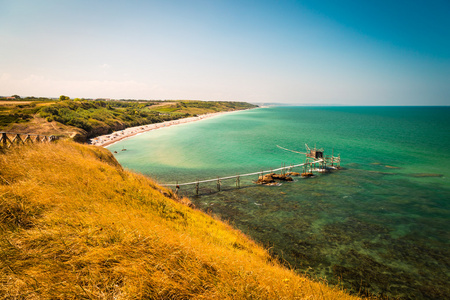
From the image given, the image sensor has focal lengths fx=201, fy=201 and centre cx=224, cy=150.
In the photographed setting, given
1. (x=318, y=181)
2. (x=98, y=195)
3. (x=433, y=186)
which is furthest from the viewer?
(x=318, y=181)

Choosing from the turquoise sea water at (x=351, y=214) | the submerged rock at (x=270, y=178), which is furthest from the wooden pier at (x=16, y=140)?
the submerged rock at (x=270, y=178)

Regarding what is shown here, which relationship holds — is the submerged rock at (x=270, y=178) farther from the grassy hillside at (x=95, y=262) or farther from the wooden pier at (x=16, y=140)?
the wooden pier at (x=16, y=140)

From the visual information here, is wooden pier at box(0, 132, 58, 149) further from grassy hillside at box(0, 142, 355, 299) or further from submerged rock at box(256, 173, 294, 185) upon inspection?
submerged rock at box(256, 173, 294, 185)

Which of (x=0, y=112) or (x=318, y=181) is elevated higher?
(x=0, y=112)

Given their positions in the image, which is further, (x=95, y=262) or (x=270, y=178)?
(x=270, y=178)

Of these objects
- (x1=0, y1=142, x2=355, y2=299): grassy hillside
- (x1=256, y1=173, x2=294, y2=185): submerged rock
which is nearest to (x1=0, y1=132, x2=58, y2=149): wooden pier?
(x1=0, y1=142, x2=355, y2=299): grassy hillside

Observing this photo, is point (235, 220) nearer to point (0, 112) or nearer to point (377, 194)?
point (377, 194)

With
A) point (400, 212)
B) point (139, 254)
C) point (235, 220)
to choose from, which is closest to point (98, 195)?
point (139, 254)

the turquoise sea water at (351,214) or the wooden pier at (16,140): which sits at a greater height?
the wooden pier at (16,140)

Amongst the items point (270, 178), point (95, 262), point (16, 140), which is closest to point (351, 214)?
point (270, 178)

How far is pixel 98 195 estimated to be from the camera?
10031mm

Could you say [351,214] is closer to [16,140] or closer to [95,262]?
[95,262]

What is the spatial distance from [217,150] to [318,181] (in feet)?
101

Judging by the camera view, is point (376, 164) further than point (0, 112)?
No
